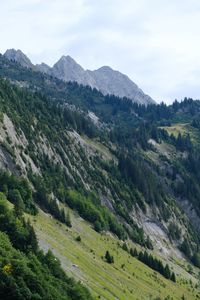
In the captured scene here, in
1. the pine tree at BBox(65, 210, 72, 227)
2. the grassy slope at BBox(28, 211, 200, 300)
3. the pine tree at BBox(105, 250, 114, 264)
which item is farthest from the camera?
the pine tree at BBox(65, 210, 72, 227)

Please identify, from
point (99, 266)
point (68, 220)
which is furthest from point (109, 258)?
point (68, 220)

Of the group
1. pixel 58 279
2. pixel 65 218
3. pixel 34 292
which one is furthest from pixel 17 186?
pixel 34 292

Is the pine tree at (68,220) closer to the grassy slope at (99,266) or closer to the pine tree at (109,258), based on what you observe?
the grassy slope at (99,266)

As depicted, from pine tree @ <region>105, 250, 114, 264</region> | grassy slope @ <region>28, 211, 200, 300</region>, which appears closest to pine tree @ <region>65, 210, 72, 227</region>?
grassy slope @ <region>28, 211, 200, 300</region>

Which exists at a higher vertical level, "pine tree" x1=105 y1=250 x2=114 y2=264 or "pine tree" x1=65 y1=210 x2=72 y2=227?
"pine tree" x1=65 y1=210 x2=72 y2=227

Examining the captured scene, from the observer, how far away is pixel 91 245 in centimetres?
14500

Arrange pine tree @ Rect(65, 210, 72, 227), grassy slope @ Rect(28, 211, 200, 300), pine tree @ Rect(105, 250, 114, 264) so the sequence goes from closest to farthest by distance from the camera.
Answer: grassy slope @ Rect(28, 211, 200, 300) → pine tree @ Rect(105, 250, 114, 264) → pine tree @ Rect(65, 210, 72, 227)

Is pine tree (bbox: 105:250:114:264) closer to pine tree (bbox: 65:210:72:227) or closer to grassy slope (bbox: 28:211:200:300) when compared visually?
grassy slope (bbox: 28:211:200:300)

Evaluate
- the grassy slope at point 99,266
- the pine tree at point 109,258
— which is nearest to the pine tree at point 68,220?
the grassy slope at point 99,266

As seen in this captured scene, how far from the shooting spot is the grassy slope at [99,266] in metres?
110

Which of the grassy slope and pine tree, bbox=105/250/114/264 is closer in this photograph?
the grassy slope

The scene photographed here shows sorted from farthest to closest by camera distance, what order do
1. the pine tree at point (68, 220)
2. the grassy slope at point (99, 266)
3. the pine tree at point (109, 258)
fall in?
the pine tree at point (68, 220), the pine tree at point (109, 258), the grassy slope at point (99, 266)

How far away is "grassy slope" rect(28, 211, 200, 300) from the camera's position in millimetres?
110444

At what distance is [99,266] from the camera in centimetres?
12606
